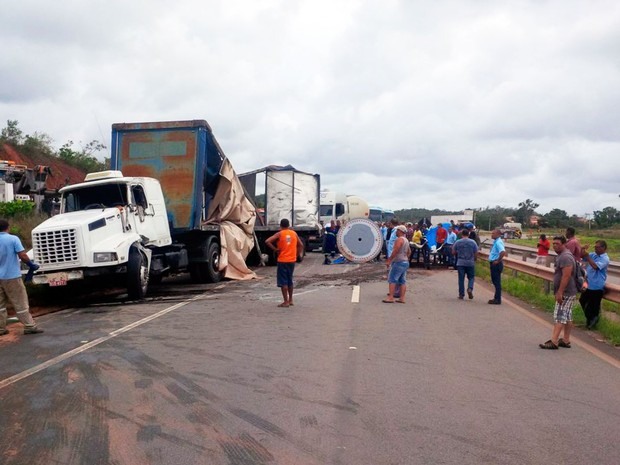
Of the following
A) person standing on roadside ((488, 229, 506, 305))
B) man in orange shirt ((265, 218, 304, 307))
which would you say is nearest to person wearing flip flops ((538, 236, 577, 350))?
person standing on roadside ((488, 229, 506, 305))

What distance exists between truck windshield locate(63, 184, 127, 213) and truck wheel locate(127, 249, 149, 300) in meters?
1.44

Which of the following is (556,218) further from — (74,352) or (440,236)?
(74,352)

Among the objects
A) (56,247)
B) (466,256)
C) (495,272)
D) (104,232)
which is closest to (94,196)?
(104,232)

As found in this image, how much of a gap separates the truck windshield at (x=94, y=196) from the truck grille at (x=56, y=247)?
176cm

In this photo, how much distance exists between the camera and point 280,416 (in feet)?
16.6

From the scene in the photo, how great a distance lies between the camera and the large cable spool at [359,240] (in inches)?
809

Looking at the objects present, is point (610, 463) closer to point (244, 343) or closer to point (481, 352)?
point (481, 352)

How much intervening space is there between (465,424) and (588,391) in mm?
1849

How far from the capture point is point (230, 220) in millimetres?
17578

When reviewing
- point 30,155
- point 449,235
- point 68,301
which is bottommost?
point 68,301

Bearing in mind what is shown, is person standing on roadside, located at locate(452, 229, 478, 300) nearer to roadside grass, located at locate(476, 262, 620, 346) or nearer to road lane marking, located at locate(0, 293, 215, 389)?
roadside grass, located at locate(476, 262, 620, 346)

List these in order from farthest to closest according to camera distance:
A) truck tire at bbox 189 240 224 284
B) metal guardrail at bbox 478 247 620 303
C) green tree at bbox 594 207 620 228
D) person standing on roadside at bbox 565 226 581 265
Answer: green tree at bbox 594 207 620 228, truck tire at bbox 189 240 224 284, person standing on roadside at bbox 565 226 581 265, metal guardrail at bbox 478 247 620 303

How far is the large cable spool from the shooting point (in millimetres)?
20547

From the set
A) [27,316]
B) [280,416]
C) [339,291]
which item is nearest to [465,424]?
[280,416]
